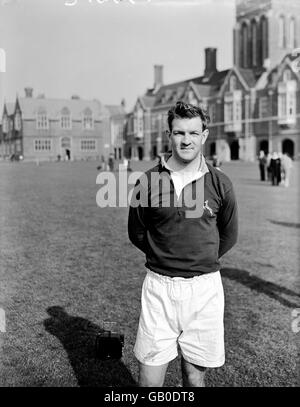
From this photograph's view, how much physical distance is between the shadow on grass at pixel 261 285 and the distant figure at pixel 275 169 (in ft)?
52.3

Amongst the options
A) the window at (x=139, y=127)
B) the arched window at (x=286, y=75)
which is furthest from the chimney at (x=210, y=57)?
the arched window at (x=286, y=75)

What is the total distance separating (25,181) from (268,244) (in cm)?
1765

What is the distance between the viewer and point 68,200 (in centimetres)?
1711

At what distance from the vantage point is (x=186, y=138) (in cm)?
308

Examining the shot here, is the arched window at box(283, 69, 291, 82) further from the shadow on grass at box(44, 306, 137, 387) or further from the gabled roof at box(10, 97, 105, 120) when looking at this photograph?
the shadow on grass at box(44, 306, 137, 387)

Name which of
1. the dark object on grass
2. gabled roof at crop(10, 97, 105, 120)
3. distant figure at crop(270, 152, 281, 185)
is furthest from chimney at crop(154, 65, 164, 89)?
distant figure at crop(270, 152, 281, 185)

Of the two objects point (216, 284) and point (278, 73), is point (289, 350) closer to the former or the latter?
point (216, 284)

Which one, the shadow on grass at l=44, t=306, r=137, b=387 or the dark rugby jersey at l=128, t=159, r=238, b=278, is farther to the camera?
the shadow on grass at l=44, t=306, r=137, b=387

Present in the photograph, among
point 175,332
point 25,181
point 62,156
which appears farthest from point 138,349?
point 25,181

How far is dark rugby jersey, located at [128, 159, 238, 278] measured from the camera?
10.3 ft

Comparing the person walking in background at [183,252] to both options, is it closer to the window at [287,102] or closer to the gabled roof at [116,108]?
the gabled roof at [116,108]

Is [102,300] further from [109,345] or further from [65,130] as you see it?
[65,130]

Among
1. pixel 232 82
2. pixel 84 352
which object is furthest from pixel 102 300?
pixel 232 82

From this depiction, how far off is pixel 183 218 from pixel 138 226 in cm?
34
